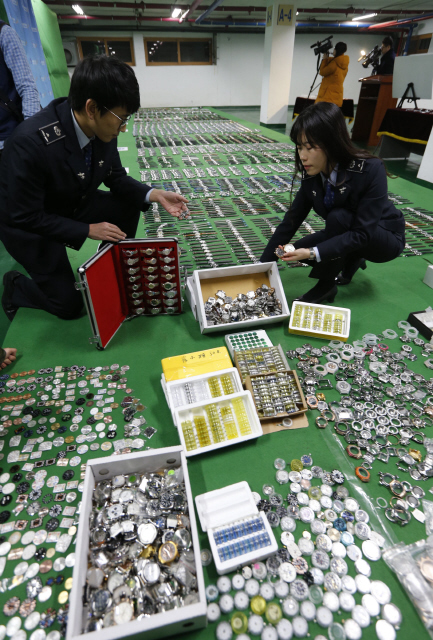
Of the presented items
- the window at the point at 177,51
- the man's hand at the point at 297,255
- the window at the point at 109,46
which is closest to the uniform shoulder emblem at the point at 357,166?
the man's hand at the point at 297,255

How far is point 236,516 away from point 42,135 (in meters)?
2.31

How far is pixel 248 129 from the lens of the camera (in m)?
10.3

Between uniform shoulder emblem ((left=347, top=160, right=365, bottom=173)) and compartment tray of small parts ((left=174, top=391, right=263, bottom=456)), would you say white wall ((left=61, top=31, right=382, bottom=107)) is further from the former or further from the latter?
compartment tray of small parts ((left=174, top=391, right=263, bottom=456))

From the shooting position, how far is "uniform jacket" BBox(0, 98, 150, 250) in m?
2.12

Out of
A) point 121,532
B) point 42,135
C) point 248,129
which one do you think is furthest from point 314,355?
point 248,129

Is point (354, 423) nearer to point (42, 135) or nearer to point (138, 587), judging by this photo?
point (138, 587)

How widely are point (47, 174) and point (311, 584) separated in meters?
2.56

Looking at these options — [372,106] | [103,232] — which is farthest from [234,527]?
[372,106]

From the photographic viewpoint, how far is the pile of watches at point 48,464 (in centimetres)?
138

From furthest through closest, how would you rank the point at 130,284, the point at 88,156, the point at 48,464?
the point at 130,284
the point at 88,156
the point at 48,464

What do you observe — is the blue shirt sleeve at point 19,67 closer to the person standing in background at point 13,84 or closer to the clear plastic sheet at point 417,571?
the person standing in background at point 13,84

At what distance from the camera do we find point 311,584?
1.42m

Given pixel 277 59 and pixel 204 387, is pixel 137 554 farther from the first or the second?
pixel 277 59

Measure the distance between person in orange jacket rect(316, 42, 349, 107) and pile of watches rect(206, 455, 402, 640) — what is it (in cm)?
874
